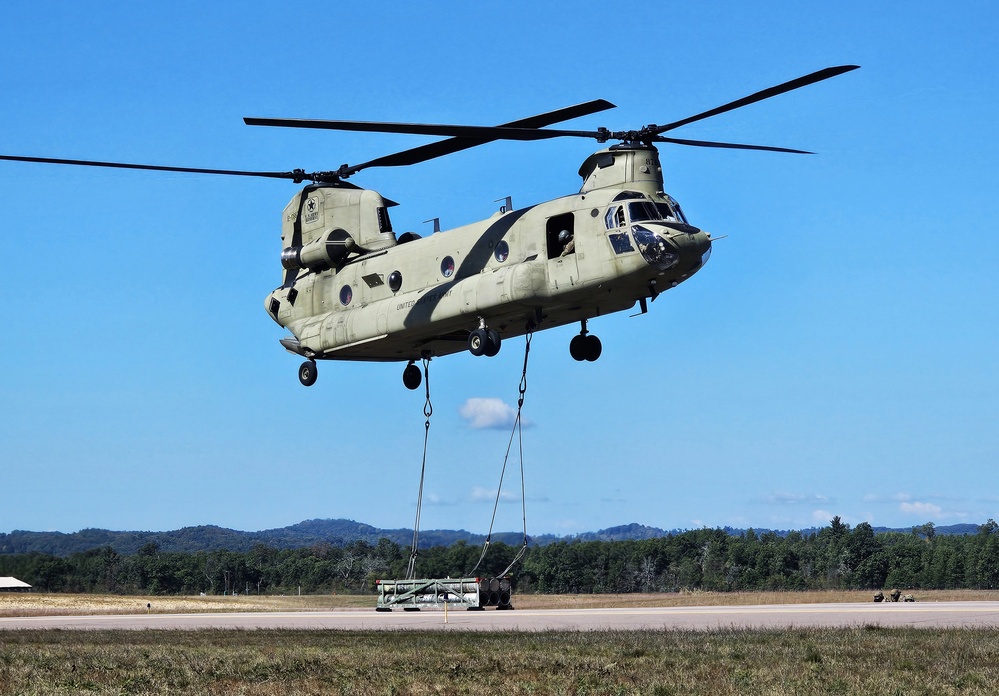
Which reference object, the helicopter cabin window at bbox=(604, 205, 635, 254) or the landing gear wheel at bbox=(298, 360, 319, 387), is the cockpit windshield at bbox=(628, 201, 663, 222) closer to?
the helicopter cabin window at bbox=(604, 205, 635, 254)

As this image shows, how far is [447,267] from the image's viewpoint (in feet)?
99.3

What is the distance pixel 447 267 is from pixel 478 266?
1093 mm

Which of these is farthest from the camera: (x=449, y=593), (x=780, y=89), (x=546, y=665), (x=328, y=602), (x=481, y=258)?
(x=328, y=602)

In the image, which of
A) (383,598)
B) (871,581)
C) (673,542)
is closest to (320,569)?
(673,542)

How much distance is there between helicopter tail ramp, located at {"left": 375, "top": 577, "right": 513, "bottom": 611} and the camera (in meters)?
38.5

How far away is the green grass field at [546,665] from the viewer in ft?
57.8

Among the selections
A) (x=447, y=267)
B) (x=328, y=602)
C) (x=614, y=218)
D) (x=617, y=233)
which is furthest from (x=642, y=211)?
(x=328, y=602)

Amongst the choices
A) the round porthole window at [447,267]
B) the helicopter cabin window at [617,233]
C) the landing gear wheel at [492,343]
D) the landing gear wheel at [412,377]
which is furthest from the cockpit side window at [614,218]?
the landing gear wheel at [412,377]

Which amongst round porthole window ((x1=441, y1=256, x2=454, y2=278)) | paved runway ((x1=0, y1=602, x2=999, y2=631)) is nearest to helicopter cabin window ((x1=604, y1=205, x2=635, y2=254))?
round porthole window ((x1=441, y1=256, x2=454, y2=278))

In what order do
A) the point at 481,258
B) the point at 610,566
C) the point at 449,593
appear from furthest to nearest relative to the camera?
1. the point at 610,566
2. the point at 449,593
3. the point at 481,258

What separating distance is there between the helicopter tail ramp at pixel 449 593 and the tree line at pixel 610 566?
5416cm

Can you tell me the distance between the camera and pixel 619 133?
28.3 meters

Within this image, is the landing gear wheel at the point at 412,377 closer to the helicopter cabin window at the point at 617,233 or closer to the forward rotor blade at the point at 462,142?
the forward rotor blade at the point at 462,142

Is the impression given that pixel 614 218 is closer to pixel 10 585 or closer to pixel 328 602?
pixel 328 602
